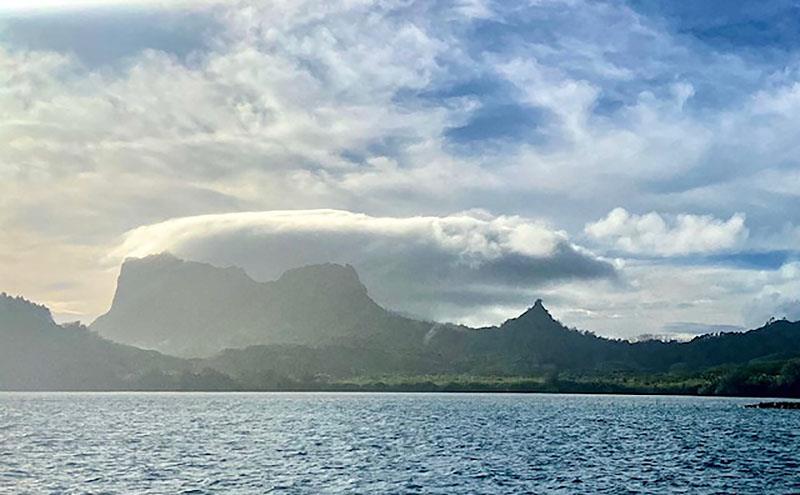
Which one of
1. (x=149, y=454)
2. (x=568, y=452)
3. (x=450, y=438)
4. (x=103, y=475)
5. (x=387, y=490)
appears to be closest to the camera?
(x=387, y=490)

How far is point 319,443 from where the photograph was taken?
541 ft

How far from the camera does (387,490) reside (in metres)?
95.9

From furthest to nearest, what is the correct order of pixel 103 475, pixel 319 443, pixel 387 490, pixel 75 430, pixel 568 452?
pixel 75 430 → pixel 319 443 → pixel 568 452 → pixel 103 475 → pixel 387 490

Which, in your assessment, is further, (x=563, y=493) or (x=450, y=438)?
(x=450, y=438)

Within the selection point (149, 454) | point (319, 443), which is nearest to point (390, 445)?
point (319, 443)

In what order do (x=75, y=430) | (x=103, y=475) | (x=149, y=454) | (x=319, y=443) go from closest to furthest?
(x=103, y=475)
(x=149, y=454)
(x=319, y=443)
(x=75, y=430)

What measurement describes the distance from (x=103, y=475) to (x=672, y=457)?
88.9m

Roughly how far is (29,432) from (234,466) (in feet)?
296

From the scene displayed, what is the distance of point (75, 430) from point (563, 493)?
453 ft

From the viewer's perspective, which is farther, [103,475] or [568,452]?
[568,452]

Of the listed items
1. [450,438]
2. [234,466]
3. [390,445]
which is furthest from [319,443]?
[234,466]

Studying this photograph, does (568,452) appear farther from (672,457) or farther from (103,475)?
(103,475)

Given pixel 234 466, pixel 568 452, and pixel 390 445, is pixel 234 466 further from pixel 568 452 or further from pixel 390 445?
pixel 568 452

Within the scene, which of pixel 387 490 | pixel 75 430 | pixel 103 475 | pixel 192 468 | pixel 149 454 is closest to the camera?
pixel 387 490
